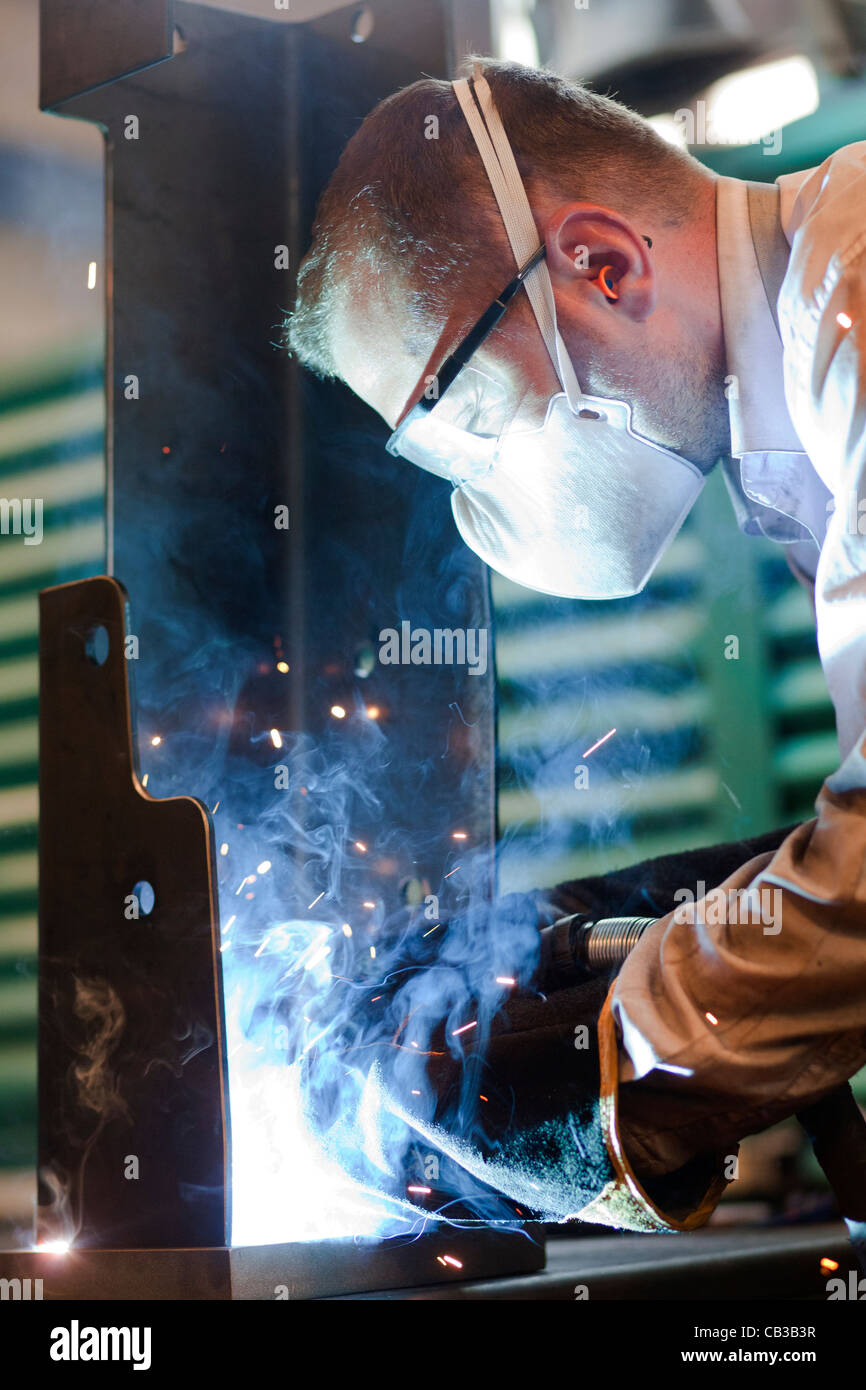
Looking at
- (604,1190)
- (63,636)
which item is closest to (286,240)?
(63,636)

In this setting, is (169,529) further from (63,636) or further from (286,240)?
(286,240)

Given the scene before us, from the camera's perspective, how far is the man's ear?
1204mm

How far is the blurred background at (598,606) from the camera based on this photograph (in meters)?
1.50

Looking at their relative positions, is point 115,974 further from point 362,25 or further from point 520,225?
point 362,25

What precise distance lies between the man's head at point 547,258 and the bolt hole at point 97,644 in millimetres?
402

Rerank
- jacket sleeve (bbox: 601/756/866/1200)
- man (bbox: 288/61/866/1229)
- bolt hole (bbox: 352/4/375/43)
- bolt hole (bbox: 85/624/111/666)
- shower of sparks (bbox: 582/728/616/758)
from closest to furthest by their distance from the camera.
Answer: jacket sleeve (bbox: 601/756/866/1200) → man (bbox: 288/61/866/1229) → bolt hole (bbox: 85/624/111/666) → bolt hole (bbox: 352/4/375/43) → shower of sparks (bbox: 582/728/616/758)

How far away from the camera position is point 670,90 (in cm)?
176

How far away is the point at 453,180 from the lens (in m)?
1.25

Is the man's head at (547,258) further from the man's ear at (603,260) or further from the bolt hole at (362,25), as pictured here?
the bolt hole at (362,25)

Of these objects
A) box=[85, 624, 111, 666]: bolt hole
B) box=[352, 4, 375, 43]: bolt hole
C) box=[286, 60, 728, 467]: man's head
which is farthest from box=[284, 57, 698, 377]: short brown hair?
box=[85, 624, 111, 666]: bolt hole

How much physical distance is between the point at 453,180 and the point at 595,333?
0.75 feet

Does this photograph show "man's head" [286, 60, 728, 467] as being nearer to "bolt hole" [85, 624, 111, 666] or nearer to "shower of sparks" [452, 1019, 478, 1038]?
"bolt hole" [85, 624, 111, 666]

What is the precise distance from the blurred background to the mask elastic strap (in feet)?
1.20
